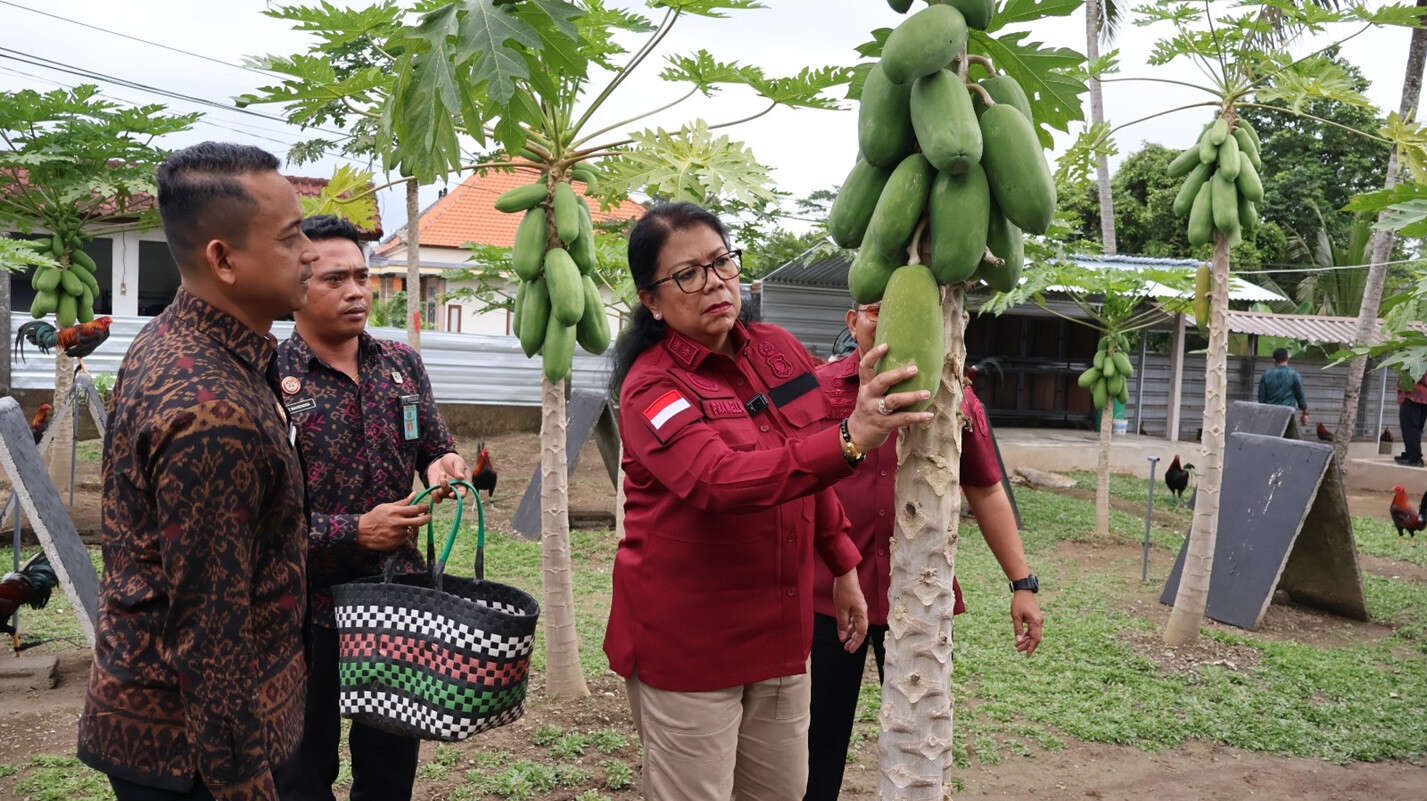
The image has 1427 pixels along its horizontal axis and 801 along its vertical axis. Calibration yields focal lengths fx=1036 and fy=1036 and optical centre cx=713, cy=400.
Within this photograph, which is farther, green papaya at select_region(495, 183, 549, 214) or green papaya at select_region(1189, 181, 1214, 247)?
green papaya at select_region(1189, 181, 1214, 247)

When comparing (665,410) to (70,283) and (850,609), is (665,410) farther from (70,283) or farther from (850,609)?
(70,283)

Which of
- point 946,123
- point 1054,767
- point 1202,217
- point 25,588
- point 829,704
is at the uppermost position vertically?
point 1202,217

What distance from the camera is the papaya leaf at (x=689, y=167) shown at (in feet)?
14.0

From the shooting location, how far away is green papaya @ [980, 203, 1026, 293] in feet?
6.09

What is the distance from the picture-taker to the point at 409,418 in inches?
126

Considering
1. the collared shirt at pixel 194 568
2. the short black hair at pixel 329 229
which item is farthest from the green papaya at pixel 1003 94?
the short black hair at pixel 329 229

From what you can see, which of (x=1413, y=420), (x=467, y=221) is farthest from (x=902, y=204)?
(x=467, y=221)

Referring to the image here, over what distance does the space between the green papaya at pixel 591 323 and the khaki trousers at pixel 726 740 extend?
7.71 feet

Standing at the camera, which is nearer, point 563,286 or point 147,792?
point 147,792

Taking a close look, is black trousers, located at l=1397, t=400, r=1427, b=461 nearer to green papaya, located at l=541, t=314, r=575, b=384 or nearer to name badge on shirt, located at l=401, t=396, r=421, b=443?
green papaya, located at l=541, t=314, r=575, b=384

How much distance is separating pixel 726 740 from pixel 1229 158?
5110 millimetres

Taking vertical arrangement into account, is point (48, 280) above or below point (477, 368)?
above

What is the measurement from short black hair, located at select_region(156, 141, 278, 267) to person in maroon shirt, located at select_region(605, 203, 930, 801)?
38.6 inches

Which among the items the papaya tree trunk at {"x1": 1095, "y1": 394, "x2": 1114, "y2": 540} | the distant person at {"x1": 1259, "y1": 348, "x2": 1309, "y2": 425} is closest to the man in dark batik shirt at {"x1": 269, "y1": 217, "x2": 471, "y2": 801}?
the papaya tree trunk at {"x1": 1095, "y1": 394, "x2": 1114, "y2": 540}
